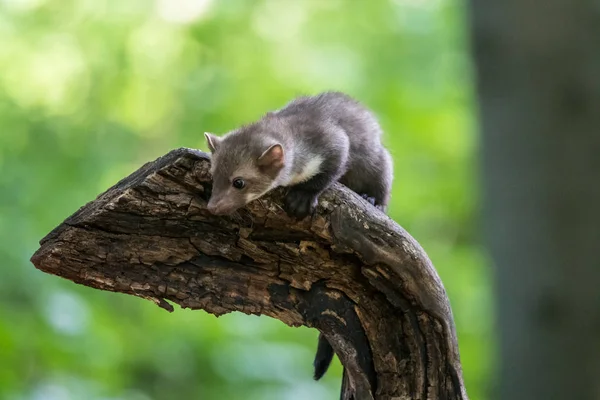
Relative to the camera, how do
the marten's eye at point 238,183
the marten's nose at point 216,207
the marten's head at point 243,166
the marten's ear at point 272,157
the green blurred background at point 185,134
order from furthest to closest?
the green blurred background at point 185,134
the marten's ear at point 272,157
the marten's eye at point 238,183
the marten's head at point 243,166
the marten's nose at point 216,207

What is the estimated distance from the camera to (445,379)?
3154 millimetres

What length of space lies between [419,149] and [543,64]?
487 centimetres

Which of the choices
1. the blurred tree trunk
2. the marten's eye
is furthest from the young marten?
the blurred tree trunk

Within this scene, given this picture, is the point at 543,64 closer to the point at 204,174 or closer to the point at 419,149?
the point at 204,174

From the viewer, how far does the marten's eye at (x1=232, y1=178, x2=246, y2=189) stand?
10.4ft

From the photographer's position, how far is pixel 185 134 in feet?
24.5

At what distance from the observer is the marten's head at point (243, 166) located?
10.1ft

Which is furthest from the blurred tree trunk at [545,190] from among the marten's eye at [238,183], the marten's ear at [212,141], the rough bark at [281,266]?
the marten's ear at [212,141]

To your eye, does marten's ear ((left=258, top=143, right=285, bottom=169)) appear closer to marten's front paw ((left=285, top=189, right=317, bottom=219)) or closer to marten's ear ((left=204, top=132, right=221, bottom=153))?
marten's ear ((left=204, top=132, right=221, bottom=153))

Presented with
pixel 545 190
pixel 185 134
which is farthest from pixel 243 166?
pixel 185 134

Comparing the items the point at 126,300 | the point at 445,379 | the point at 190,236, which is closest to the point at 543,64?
the point at 445,379

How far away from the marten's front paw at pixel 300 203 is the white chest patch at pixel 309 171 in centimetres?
50

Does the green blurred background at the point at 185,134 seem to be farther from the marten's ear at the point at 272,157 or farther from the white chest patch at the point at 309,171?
the marten's ear at the point at 272,157

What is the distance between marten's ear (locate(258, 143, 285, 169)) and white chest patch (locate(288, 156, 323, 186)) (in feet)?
0.40
